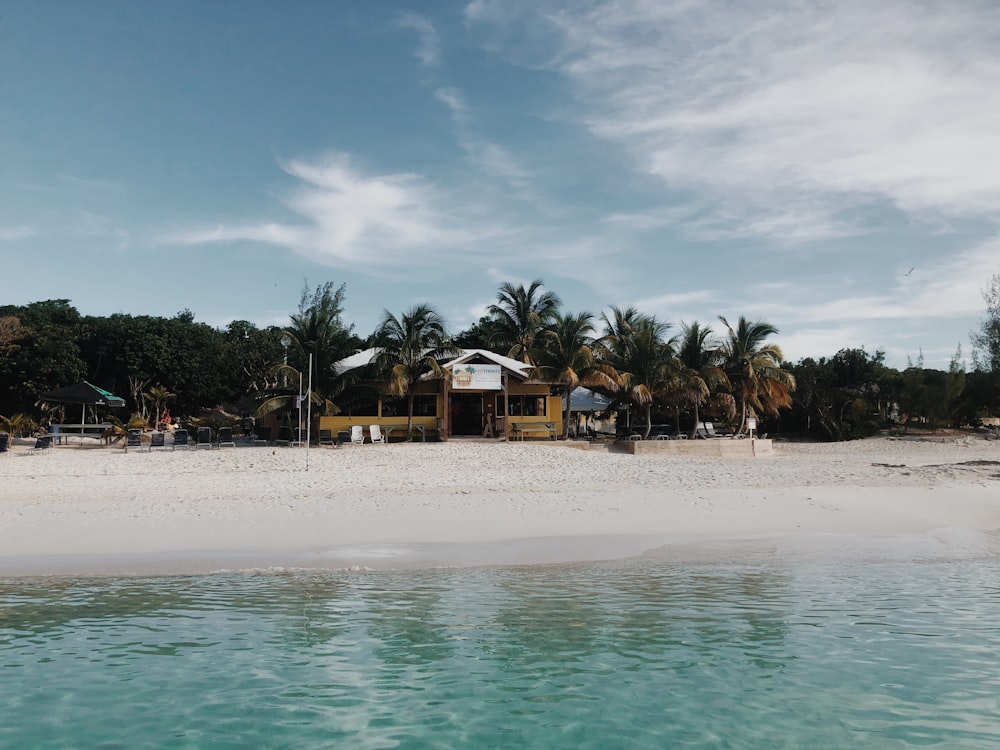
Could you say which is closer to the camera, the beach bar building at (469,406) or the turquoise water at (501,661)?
the turquoise water at (501,661)

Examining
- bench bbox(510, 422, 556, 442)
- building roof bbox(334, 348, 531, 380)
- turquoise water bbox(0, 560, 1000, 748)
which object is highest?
building roof bbox(334, 348, 531, 380)

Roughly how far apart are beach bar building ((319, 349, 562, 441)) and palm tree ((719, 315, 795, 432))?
7737 mm

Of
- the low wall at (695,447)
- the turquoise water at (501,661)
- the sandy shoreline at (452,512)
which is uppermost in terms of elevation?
the low wall at (695,447)

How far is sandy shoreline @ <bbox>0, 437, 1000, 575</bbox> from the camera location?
1059 centimetres

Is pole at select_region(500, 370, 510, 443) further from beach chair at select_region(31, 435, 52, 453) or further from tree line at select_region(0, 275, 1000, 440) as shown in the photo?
beach chair at select_region(31, 435, 52, 453)

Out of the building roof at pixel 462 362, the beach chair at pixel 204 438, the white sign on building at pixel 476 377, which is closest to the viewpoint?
the beach chair at pixel 204 438

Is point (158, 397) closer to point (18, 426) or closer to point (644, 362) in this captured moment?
point (18, 426)

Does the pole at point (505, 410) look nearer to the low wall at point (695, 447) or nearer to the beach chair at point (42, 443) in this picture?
the low wall at point (695, 447)

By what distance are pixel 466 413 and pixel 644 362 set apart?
8.12 metres

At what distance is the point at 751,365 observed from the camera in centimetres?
3219

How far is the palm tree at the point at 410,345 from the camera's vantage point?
27.8 m

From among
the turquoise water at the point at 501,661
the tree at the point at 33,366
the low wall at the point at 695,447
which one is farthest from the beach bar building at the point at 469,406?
the turquoise water at the point at 501,661

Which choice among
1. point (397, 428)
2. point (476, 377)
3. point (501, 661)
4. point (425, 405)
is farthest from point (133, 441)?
point (501, 661)

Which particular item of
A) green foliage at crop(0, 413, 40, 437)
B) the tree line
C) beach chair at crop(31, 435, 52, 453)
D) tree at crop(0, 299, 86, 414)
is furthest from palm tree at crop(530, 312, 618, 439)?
tree at crop(0, 299, 86, 414)
